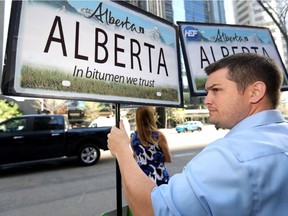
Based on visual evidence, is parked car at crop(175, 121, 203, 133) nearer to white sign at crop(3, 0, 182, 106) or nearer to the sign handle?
white sign at crop(3, 0, 182, 106)

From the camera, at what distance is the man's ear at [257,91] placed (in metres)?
1.08

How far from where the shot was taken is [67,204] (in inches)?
199

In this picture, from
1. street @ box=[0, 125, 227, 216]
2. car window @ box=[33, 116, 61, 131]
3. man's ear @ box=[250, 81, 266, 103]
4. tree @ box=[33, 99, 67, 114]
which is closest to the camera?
man's ear @ box=[250, 81, 266, 103]

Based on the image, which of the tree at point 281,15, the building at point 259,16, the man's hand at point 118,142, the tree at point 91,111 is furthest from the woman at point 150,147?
the tree at point 91,111

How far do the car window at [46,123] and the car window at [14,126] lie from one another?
31cm

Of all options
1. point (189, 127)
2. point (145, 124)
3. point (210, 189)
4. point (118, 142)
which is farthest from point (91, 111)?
point (210, 189)

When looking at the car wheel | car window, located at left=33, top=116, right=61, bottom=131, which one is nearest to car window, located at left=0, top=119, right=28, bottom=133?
car window, located at left=33, top=116, right=61, bottom=131

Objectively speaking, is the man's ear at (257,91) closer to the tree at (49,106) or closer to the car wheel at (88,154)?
the car wheel at (88,154)

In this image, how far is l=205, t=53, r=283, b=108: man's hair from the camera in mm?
1097

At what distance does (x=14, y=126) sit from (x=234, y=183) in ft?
27.5

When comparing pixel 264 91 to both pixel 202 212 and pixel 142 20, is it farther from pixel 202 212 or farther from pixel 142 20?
pixel 142 20

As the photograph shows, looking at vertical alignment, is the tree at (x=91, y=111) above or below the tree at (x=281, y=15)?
above

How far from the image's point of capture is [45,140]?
27.1 feet

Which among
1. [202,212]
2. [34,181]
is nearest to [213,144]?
[202,212]
